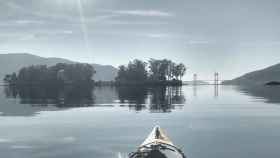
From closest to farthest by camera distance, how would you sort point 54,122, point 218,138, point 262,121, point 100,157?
1. point 100,157
2. point 218,138
3. point 54,122
4. point 262,121

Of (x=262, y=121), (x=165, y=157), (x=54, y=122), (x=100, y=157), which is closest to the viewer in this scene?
(x=165, y=157)

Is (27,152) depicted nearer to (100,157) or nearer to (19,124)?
(100,157)

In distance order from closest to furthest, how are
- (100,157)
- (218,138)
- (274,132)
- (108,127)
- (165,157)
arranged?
(165,157), (100,157), (218,138), (274,132), (108,127)

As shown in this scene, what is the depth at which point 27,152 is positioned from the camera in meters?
34.3

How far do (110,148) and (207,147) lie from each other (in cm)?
1037

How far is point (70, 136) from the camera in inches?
1740

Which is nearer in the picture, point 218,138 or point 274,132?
point 218,138

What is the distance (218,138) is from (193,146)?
687cm

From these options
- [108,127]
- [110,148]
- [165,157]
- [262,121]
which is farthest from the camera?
[262,121]

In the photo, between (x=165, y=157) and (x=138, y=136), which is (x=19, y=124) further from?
(x=165, y=157)

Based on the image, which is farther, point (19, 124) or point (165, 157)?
Answer: point (19, 124)

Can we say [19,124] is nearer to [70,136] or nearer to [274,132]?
[70,136]

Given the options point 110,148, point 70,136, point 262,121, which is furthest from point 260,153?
point 262,121

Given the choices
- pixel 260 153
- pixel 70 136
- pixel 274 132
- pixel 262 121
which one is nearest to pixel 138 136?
pixel 70 136
